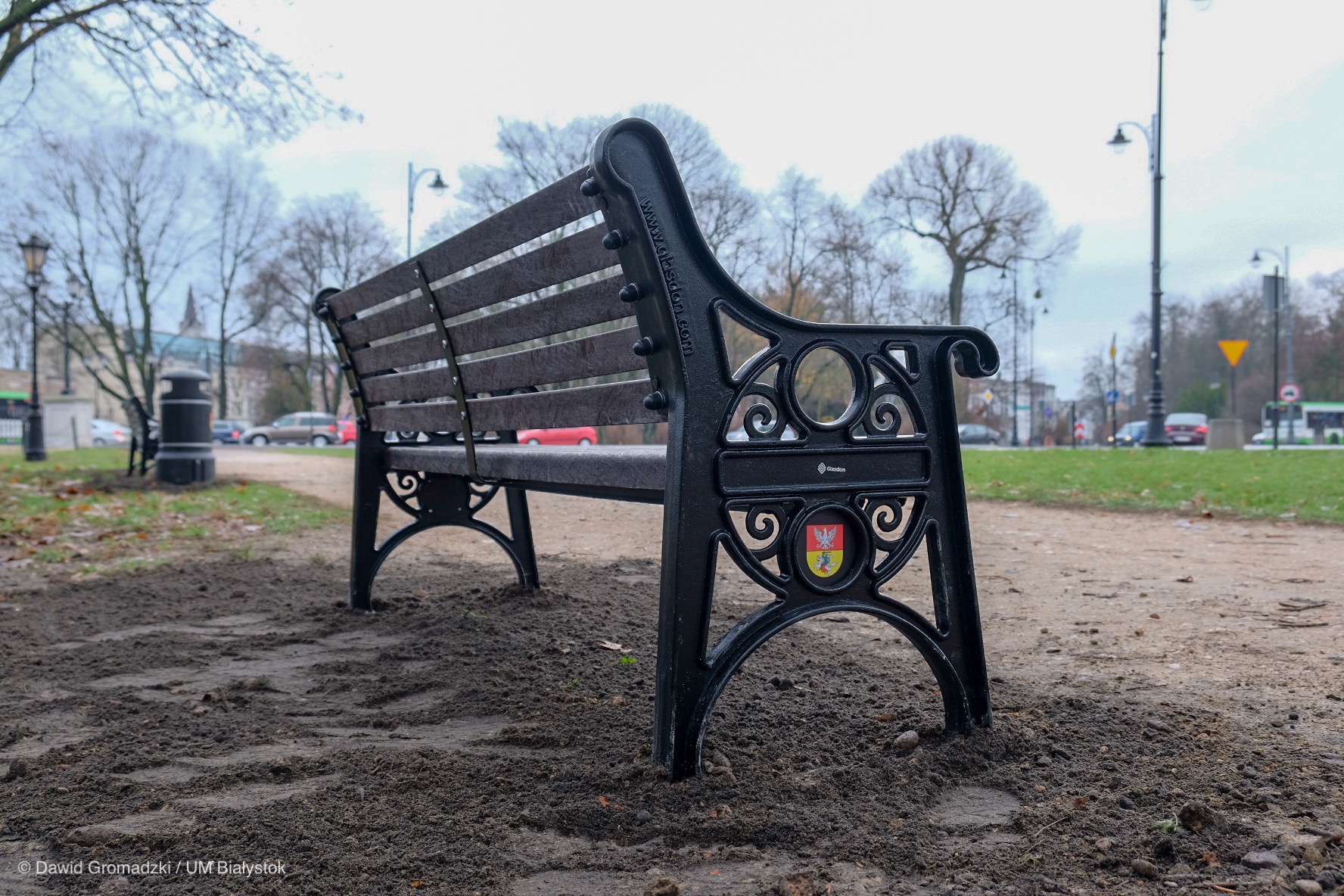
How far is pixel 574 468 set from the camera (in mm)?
2498

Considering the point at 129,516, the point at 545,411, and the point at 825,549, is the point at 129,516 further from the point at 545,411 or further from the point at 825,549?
the point at 825,549

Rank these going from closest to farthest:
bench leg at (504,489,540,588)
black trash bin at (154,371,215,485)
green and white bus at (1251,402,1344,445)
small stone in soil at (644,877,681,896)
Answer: small stone in soil at (644,877,681,896)
bench leg at (504,489,540,588)
black trash bin at (154,371,215,485)
green and white bus at (1251,402,1344,445)

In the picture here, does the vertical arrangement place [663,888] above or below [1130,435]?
below

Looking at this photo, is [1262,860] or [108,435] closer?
[1262,860]

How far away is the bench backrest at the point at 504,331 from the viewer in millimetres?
2229

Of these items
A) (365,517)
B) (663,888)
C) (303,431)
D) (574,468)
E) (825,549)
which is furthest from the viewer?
(303,431)

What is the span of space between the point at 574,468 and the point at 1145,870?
1.48 meters

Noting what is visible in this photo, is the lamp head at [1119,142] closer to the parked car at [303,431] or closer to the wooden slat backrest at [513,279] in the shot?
the wooden slat backrest at [513,279]

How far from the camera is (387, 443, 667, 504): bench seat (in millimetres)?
2178

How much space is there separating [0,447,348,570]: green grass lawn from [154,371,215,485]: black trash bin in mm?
292

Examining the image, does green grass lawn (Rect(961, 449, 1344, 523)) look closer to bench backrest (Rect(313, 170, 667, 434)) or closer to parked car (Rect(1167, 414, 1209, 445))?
bench backrest (Rect(313, 170, 667, 434))

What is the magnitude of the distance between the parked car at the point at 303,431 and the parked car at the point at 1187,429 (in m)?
37.0

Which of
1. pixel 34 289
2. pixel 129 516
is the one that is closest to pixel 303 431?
pixel 34 289
